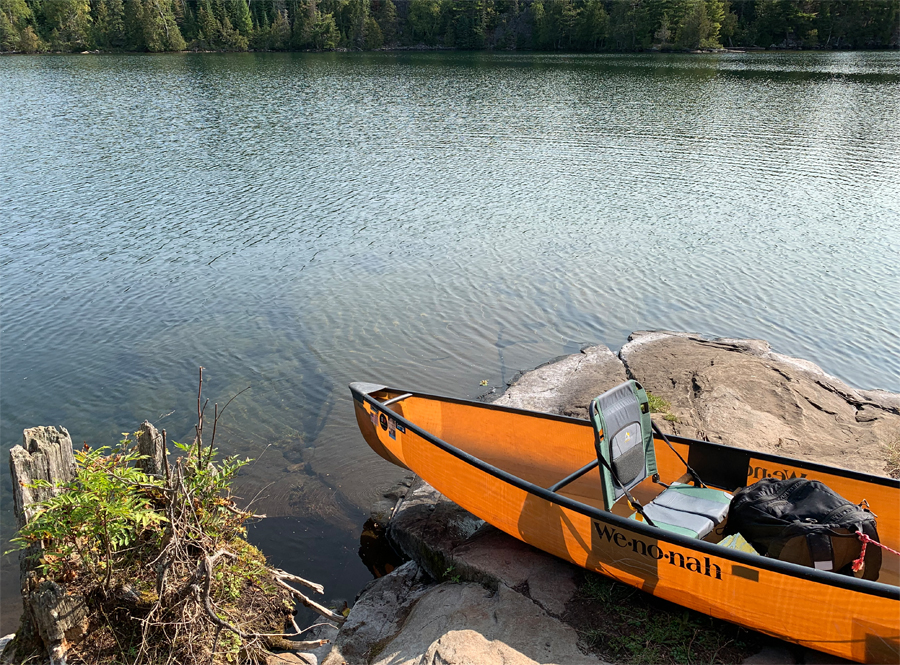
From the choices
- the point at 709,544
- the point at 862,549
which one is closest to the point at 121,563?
the point at 709,544

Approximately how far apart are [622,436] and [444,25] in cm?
11305

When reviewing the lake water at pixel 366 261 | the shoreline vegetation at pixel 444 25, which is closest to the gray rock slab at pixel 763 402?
the lake water at pixel 366 261

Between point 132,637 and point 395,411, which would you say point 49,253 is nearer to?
point 395,411

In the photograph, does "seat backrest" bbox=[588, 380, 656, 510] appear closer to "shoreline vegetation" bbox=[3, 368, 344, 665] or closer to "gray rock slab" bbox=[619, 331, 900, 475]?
"gray rock slab" bbox=[619, 331, 900, 475]

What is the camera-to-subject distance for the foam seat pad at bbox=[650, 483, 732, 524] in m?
5.65

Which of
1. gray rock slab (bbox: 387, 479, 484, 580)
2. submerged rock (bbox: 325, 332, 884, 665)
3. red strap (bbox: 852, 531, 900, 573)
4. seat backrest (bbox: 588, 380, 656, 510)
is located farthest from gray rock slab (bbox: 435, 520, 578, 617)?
red strap (bbox: 852, 531, 900, 573)

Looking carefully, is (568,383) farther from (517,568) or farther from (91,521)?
(91,521)

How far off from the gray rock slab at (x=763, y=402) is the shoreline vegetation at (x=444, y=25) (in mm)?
80311

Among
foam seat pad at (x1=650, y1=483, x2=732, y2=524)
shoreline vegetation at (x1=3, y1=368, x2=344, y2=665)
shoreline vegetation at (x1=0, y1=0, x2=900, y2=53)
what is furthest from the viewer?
shoreline vegetation at (x1=0, y1=0, x2=900, y2=53)

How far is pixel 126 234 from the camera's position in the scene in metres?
16.6

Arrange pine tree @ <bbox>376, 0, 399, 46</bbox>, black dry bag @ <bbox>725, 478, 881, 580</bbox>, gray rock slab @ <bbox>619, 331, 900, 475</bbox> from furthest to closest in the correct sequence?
pine tree @ <bbox>376, 0, 399, 46</bbox>
gray rock slab @ <bbox>619, 331, 900, 475</bbox>
black dry bag @ <bbox>725, 478, 881, 580</bbox>

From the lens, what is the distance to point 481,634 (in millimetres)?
5039

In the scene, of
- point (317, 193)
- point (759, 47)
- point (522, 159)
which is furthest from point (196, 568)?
point (759, 47)

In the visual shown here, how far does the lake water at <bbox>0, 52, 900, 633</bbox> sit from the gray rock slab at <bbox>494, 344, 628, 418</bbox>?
1.89 feet
